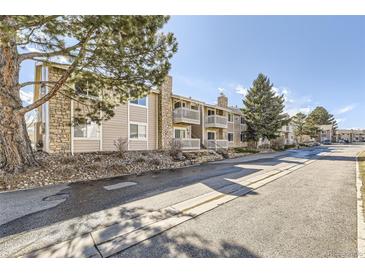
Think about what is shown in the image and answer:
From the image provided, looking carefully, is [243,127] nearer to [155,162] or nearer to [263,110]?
[263,110]

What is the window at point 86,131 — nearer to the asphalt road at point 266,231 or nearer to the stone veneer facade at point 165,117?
the stone veneer facade at point 165,117

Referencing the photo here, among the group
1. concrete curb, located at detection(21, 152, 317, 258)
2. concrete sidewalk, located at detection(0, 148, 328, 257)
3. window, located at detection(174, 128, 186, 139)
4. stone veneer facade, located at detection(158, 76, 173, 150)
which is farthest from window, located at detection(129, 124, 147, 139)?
concrete curb, located at detection(21, 152, 317, 258)

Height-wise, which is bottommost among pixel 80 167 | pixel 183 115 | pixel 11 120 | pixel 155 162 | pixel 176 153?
pixel 155 162

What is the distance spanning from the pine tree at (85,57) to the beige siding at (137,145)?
6504mm

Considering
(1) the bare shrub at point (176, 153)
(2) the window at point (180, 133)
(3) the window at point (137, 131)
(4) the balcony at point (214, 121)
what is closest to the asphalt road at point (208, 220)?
(1) the bare shrub at point (176, 153)

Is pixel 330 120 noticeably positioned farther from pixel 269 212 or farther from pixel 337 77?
pixel 269 212

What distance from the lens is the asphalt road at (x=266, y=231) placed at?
2703mm

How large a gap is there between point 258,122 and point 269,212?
2519 centimetres

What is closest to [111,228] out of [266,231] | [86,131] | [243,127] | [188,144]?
[266,231]

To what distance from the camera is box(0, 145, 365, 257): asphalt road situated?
279 cm

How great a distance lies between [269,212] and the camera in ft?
13.9

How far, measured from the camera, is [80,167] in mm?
9258

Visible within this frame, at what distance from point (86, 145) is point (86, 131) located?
951 millimetres

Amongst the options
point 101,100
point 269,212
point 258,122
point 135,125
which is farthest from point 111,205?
point 258,122
